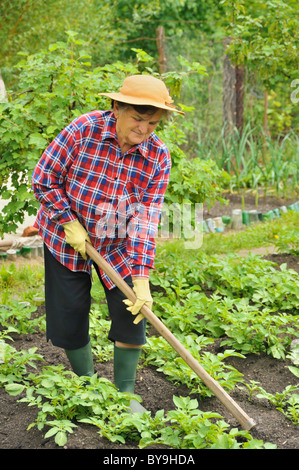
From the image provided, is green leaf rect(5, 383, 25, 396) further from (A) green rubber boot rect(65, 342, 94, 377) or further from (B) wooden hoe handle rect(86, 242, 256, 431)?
(B) wooden hoe handle rect(86, 242, 256, 431)

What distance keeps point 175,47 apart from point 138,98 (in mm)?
9537

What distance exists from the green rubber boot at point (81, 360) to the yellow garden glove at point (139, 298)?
1.22ft

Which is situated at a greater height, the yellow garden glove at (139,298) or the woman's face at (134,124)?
the woman's face at (134,124)

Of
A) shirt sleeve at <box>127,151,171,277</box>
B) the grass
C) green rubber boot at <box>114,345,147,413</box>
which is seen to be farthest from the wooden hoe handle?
the grass

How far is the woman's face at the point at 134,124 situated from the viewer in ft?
8.34

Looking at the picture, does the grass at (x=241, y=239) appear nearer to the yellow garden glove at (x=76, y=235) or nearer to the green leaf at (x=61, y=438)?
the yellow garden glove at (x=76, y=235)

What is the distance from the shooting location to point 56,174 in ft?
8.86

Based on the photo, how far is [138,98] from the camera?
8.16 ft

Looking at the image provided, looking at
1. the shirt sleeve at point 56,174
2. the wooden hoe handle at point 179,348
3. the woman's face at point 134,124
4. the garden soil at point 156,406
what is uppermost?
the woman's face at point 134,124

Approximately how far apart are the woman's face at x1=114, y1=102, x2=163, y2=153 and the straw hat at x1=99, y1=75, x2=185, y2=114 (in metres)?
0.05

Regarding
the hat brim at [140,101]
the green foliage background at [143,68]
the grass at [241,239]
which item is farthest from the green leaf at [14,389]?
the grass at [241,239]

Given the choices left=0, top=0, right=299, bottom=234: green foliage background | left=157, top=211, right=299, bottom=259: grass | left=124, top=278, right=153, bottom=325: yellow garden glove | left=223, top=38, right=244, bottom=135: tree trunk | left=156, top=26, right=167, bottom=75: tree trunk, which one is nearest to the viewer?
left=124, top=278, right=153, bottom=325: yellow garden glove

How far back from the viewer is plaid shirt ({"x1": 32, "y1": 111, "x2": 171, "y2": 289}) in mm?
2660
